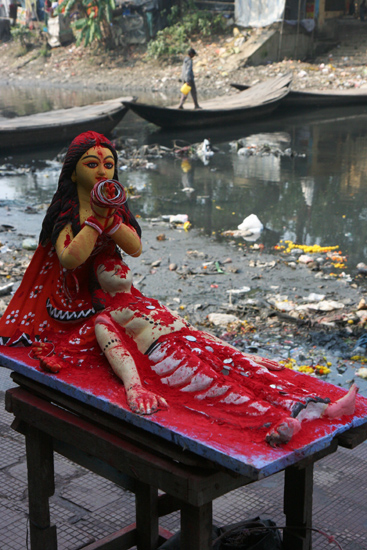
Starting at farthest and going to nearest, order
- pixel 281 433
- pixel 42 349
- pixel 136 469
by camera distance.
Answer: pixel 42 349
pixel 136 469
pixel 281 433

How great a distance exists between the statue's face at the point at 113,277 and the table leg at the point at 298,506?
0.97 m

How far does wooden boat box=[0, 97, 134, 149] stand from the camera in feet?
42.8

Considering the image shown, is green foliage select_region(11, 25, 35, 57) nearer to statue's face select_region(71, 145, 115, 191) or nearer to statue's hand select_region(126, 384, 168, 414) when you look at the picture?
statue's face select_region(71, 145, 115, 191)

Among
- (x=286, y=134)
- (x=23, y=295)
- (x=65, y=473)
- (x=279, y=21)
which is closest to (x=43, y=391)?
(x=23, y=295)

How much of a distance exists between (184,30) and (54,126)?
53.1 feet

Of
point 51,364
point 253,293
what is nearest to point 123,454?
point 51,364

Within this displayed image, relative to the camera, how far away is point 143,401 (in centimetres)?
204

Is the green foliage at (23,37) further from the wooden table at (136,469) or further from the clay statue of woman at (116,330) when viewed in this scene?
the wooden table at (136,469)

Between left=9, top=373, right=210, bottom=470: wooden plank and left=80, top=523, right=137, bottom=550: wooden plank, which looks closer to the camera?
left=9, top=373, right=210, bottom=470: wooden plank

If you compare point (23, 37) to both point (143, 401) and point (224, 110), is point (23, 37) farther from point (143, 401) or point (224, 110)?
point (143, 401)

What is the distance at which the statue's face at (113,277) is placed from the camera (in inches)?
99.4

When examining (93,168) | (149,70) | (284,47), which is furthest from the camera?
(149,70)

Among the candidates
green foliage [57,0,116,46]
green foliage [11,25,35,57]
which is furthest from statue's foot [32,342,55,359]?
green foliage [11,25,35,57]

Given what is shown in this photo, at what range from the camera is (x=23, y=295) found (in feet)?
9.02
